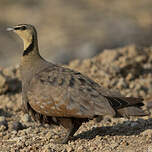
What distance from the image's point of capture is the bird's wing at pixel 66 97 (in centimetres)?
600

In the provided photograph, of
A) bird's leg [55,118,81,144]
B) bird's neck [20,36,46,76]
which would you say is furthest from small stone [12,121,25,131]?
bird's leg [55,118,81,144]

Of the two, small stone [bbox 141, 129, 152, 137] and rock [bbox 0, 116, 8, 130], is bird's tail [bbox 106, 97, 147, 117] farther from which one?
rock [bbox 0, 116, 8, 130]

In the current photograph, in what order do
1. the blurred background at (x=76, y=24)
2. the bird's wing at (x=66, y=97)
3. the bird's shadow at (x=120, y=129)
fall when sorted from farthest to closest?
the blurred background at (x=76, y=24)
the bird's shadow at (x=120, y=129)
the bird's wing at (x=66, y=97)

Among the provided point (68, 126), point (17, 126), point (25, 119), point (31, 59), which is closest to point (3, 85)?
point (25, 119)

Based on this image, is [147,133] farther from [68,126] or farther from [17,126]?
[17,126]

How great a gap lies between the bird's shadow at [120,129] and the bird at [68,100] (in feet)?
1.23

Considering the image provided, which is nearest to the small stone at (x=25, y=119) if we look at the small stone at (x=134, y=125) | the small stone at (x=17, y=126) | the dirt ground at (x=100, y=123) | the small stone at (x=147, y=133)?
the dirt ground at (x=100, y=123)

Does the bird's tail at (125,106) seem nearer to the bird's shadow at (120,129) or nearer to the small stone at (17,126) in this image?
the bird's shadow at (120,129)

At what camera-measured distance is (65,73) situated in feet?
21.2

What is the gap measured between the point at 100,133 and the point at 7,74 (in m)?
3.65

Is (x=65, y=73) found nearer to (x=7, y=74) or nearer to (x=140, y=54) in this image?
(x=7, y=74)

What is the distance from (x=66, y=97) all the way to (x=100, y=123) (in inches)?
60.6

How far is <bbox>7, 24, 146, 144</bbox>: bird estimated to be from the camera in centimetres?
602

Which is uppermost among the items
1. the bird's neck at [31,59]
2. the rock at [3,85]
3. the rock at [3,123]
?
the bird's neck at [31,59]
